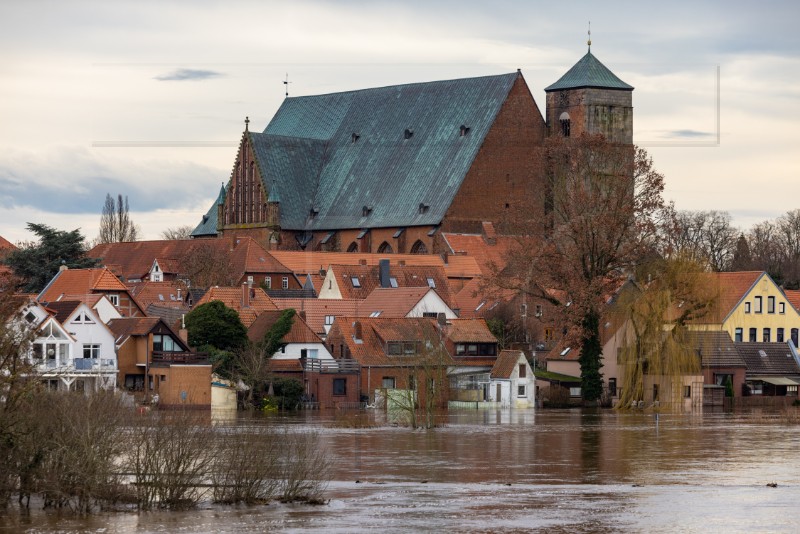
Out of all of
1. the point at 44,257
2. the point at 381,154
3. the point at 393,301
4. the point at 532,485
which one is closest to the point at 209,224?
the point at 381,154

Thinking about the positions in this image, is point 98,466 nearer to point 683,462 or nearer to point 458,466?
point 458,466

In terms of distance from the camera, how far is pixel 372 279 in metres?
108

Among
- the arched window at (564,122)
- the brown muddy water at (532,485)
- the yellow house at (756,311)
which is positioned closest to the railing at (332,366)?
the brown muddy water at (532,485)

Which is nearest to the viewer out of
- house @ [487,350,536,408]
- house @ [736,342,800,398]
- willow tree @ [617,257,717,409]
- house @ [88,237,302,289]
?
willow tree @ [617,257,717,409]

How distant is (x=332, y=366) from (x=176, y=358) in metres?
7.32

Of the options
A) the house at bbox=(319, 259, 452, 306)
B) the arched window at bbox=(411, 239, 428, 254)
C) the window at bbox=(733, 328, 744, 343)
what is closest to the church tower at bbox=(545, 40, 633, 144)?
the arched window at bbox=(411, 239, 428, 254)

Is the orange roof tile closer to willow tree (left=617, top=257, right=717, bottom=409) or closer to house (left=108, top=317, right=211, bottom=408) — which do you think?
Answer: house (left=108, top=317, right=211, bottom=408)

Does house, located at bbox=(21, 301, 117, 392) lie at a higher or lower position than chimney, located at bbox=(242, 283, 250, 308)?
lower

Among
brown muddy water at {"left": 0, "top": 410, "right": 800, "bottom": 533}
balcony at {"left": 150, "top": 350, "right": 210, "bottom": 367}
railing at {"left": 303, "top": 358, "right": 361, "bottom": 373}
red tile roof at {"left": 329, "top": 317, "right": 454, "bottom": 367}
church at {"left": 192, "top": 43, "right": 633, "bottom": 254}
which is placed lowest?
brown muddy water at {"left": 0, "top": 410, "right": 800, "bottom": 533}

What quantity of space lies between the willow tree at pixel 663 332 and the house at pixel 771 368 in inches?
408

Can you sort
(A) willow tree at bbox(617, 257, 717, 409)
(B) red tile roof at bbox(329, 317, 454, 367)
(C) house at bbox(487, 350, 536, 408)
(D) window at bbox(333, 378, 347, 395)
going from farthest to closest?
(C) house at bbox(487, 350, 536, 408) → (B) red tile roof at bbox(329, 317, 454, 367) → (D) window at bbox(333, 378, 347, 395) → (A) willow tree at bbox(617, 257, 717, 409)

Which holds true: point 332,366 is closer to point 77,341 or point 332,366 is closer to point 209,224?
point 77,341

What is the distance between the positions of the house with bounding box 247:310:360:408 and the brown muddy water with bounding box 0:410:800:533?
1488 centimetres

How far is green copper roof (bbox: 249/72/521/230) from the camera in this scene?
5261 inches
